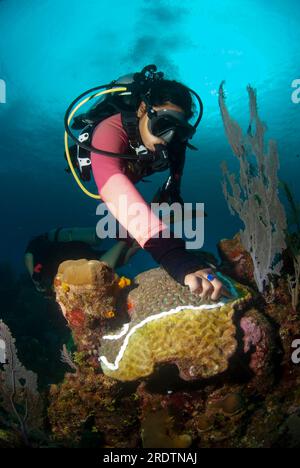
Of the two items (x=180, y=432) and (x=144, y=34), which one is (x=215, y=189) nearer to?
(x=144, y=34)

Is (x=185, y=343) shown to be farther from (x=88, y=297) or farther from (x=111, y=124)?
(x=111, y=124)

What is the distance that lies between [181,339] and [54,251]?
3043mm

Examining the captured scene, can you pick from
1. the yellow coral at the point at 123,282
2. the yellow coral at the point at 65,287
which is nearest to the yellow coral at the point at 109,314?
the yellow coral at the point at 123,282

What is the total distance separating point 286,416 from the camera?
2.84m

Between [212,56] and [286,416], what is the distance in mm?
21709

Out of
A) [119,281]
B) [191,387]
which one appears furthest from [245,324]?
[119,281]

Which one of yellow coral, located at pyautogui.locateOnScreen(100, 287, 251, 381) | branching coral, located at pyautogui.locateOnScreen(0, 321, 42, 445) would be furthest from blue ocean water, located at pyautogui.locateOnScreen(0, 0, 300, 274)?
yellow coral, located at pyautogui.locateOnScreen(100, 287, 251, 381)

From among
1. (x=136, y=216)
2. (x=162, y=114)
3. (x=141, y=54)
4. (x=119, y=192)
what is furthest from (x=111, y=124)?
(x=141, y=54)

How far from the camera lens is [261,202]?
4062mm

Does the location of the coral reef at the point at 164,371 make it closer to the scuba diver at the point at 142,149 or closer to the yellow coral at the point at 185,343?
the yellow coral at the point at 185,343

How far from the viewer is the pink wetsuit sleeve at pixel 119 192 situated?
236cm

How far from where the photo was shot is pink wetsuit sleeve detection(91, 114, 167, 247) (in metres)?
2.36

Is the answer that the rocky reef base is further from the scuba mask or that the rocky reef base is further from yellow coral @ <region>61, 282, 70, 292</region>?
the scuba mask

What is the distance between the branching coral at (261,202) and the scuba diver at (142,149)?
102 centimetres
